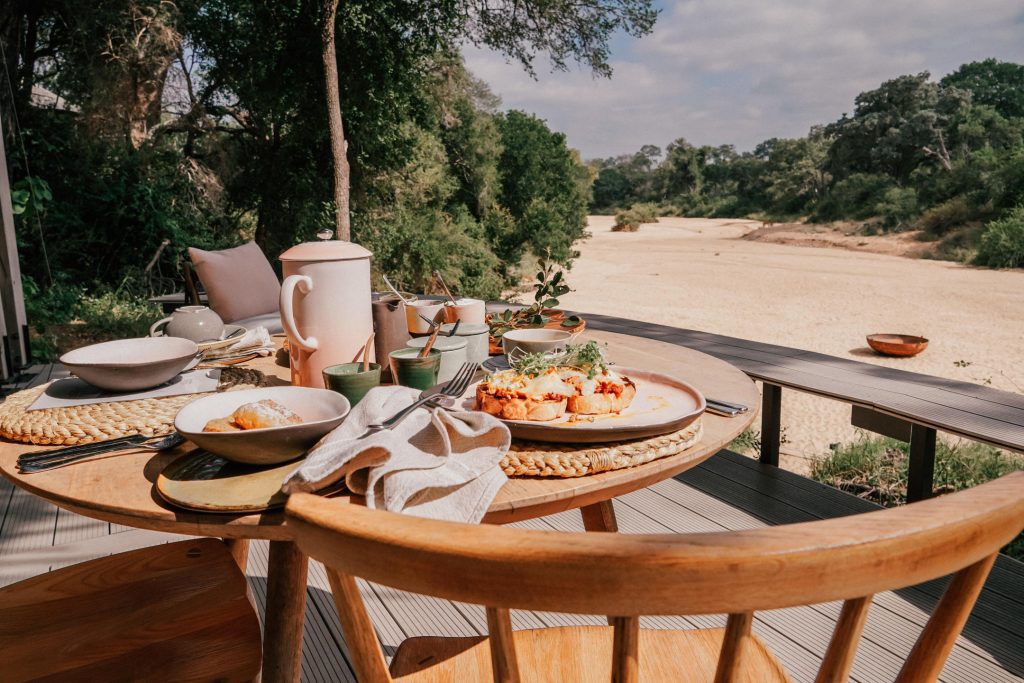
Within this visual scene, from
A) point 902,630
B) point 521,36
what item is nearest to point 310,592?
point 902,630

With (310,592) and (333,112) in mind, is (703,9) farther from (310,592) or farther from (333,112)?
(310,592)

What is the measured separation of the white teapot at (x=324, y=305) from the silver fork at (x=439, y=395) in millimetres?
206

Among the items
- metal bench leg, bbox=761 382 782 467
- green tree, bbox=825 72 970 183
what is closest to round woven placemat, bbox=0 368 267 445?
metal bench leg, bbox=761 382 782 467

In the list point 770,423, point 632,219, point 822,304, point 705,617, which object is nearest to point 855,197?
point 632,219

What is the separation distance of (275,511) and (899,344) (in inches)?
331

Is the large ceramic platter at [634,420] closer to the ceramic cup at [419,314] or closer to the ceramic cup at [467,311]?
the ceramic cup at [467,311]

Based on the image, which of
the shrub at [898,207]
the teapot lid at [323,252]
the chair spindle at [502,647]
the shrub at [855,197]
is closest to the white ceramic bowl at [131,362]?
the teapot lid at [323,252]

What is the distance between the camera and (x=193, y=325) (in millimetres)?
1438

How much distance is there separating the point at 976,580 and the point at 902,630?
1.55 metres

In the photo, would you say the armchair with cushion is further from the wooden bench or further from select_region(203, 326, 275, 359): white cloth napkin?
the wooden bench

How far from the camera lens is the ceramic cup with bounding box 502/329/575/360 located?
4.10ft

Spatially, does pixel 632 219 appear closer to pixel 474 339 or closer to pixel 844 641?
pixel 474 339

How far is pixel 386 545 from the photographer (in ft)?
1.34

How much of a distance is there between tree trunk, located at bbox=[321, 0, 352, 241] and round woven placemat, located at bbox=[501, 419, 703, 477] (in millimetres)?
7010
